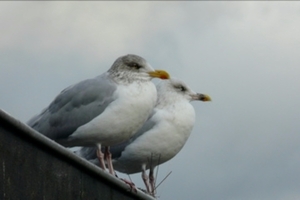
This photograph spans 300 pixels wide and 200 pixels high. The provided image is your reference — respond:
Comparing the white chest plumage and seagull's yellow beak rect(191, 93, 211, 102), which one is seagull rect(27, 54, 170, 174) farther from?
seagull's yellow beak rect(191, 93, 211, 102)

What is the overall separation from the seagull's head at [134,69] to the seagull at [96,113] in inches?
9.2

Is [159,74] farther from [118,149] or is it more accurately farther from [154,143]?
[118,149]

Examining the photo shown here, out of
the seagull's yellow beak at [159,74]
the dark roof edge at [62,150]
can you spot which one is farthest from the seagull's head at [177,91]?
the dark roof edge at [62,150]

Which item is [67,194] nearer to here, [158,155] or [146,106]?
[146,106]

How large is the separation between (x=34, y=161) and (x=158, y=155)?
5535 millimetres

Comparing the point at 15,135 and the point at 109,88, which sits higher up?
the point at 109,88

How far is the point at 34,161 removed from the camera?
8070 mm

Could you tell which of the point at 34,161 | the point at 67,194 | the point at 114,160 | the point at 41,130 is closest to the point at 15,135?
the point at 34,161

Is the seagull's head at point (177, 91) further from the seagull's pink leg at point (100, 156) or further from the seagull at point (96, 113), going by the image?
the seagull's pink leg at point (100, 156)

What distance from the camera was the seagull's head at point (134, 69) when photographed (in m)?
11.6

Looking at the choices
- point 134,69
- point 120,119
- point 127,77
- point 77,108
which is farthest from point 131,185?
point 134,69

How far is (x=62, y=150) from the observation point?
8.40 meters

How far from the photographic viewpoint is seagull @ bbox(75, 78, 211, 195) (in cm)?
1344


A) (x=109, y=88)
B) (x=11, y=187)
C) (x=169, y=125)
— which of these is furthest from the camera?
(x=169, y=125)
